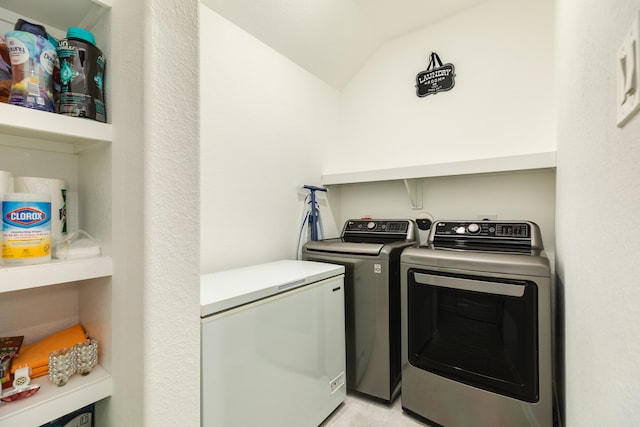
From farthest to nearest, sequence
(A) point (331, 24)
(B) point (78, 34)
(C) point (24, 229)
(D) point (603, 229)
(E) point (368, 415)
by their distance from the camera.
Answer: (A) point (331, 24) → (E) point (368, 415) → (B) point (78, 34) → (C) point (24, 229) → (D) point (603, 229)

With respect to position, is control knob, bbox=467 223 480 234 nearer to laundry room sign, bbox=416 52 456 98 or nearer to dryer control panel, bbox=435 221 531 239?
dryer control panel, bbox=435 221 531 239

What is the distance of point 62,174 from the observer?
0.95m

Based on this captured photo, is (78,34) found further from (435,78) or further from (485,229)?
(435,78)

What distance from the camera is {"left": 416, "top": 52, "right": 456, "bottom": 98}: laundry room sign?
2119 millimetres

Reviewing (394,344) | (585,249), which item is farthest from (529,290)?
(394,344)

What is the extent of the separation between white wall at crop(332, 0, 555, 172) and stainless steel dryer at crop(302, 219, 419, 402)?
3.03ft

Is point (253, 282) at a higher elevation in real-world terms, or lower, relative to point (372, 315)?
higher

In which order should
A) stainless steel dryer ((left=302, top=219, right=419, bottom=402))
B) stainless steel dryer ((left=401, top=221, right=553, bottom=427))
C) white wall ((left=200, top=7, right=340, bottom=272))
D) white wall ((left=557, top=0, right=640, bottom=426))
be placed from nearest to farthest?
white wall ((left=557, top=0, right=640, bottom=426)), stainless steel dryer ((left=401, top=221, right=553, bottom=427)), white wall ((left=200, top=7, right=340, bottom=272)), stainless steel dryer ((left=302, top=219, right=419, bottom=402))

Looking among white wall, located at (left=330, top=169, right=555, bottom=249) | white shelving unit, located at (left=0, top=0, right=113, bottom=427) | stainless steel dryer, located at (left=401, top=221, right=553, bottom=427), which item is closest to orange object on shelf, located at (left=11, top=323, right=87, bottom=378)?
white shelving unit, located at (left=0, top=0, right=113, bottom=427)

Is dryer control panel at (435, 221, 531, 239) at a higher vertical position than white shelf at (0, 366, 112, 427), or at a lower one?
higher

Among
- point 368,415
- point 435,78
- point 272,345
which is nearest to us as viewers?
point 272,345

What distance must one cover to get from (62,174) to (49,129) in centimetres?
32

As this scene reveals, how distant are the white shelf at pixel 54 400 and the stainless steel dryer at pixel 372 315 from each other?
1.29 metres

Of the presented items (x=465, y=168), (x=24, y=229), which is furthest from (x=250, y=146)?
(x=465, y=168)
